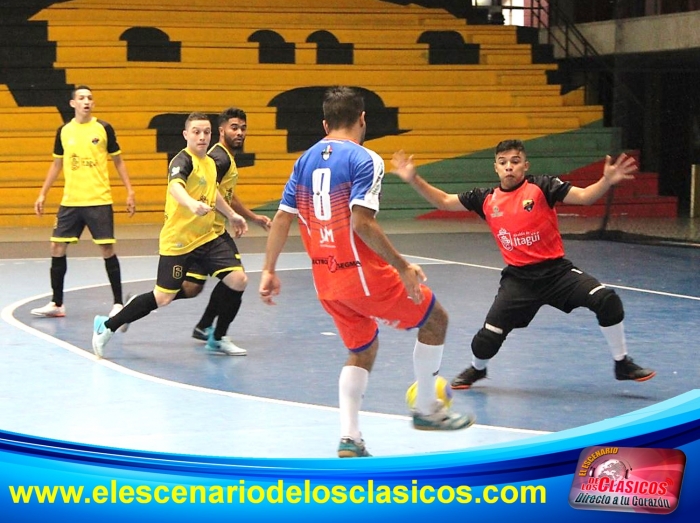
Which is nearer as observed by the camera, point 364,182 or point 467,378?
point 364,182

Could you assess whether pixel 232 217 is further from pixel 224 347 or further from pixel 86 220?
pixel 86 220

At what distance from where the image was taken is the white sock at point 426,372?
5609 mm

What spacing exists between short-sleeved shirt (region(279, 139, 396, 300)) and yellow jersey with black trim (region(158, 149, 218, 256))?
271 centimetres

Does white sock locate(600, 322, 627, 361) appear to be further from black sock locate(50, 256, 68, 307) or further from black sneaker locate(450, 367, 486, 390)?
black sock locate(50, 256, 68, 307)

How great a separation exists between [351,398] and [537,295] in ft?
7.18

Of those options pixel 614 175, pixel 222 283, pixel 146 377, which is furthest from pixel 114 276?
pixel 614 175

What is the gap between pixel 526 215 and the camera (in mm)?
6969

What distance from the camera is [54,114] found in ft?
66.2

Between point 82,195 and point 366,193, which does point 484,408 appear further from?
point 82,195

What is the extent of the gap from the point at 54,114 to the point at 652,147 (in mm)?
12384

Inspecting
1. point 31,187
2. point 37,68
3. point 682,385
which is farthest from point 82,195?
point 37,68

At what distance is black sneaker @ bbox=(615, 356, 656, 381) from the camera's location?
6.80 metres

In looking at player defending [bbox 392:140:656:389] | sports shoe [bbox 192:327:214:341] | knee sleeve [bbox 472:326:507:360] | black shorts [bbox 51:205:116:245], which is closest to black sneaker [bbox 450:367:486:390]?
player defending [bbox 392:140:656:389]

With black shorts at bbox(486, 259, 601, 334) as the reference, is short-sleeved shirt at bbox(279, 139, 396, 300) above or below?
above
